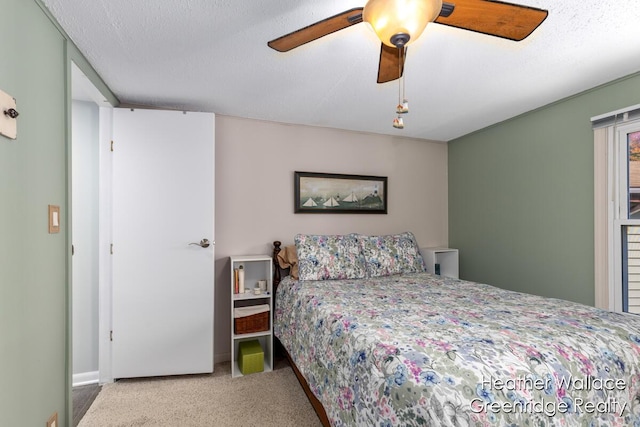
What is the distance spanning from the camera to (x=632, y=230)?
2.19 metres

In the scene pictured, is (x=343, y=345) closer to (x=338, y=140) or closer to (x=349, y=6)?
(x=349, y=6)

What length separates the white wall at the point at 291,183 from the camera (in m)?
2.94

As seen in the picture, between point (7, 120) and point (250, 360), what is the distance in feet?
7.24

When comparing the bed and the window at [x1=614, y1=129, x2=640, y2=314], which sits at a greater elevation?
the window at [x1=614, y1=129, x2=640, y2=314]

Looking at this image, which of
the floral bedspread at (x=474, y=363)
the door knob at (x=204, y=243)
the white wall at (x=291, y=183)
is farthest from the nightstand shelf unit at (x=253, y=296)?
the floral bedspread at (x=474, y=363)

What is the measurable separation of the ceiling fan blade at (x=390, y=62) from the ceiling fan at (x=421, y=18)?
269 millimetres

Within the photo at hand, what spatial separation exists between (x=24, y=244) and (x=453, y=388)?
1.77 m

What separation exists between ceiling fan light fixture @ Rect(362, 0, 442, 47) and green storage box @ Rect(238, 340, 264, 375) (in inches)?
97.8

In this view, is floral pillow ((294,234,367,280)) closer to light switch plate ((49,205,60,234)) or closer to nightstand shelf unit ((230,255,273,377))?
nightstand shelf unit ((230,255,273,377))

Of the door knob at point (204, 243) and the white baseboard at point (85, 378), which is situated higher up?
the door knob at point (204, 243)

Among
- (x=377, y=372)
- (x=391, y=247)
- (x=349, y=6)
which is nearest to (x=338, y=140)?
(x=391, y=247)

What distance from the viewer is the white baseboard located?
2418 millimetres

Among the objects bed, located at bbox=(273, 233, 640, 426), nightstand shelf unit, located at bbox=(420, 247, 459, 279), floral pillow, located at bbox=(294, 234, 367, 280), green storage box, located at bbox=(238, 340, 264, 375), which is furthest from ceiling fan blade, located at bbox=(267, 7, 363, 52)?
nightstand shelf unit, located at bbox=(420, 247, 459, 279)

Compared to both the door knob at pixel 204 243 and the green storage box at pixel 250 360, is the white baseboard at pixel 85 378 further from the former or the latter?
the door knob at pixel 204 243
